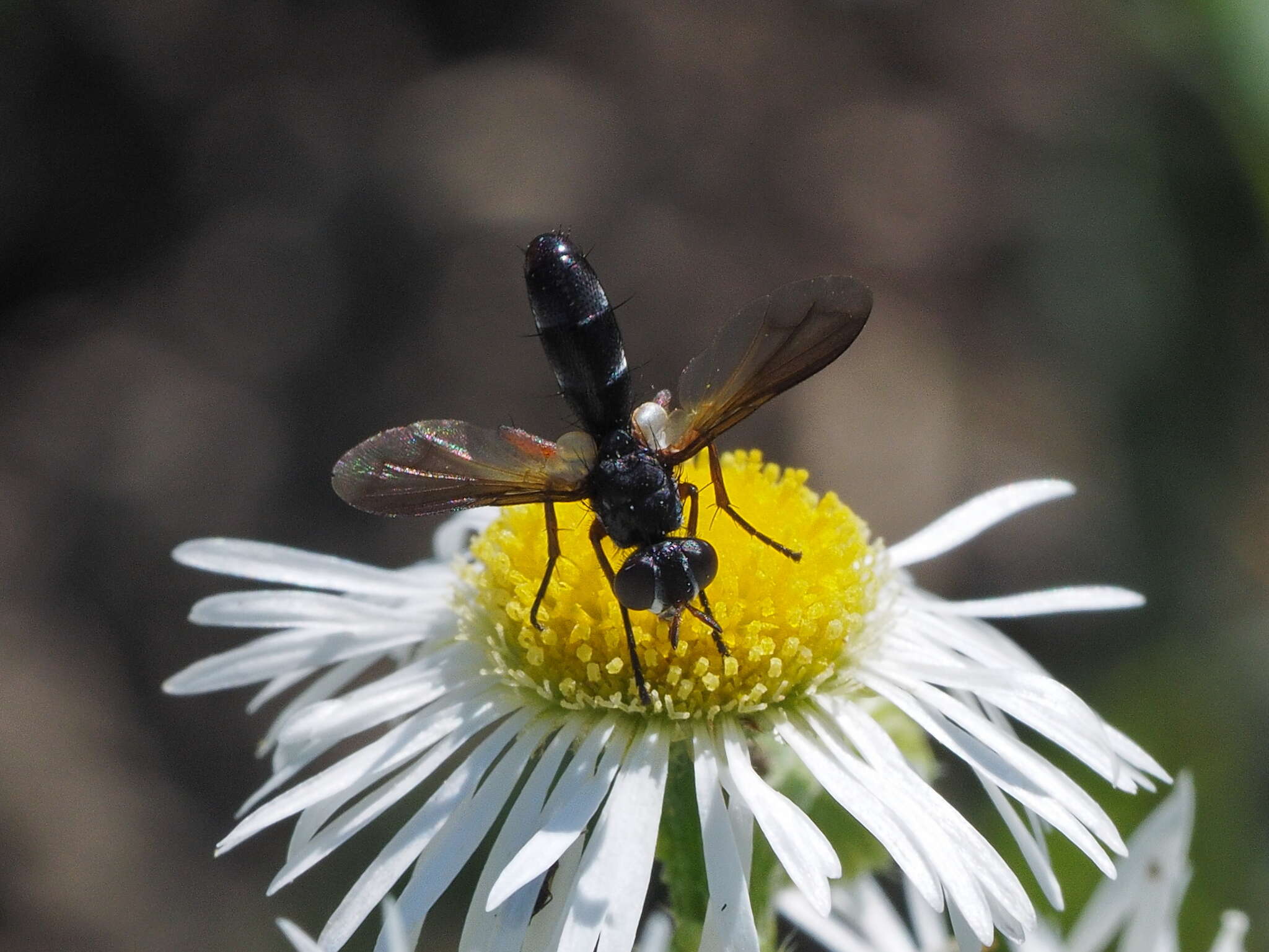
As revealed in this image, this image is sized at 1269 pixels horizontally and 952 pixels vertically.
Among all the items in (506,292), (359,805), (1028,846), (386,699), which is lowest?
(1028,846)

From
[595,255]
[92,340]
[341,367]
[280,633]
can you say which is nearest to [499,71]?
[595,255]

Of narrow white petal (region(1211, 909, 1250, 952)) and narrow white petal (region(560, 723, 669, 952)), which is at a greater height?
narrow white petal (region(560, 723, 669, 952))

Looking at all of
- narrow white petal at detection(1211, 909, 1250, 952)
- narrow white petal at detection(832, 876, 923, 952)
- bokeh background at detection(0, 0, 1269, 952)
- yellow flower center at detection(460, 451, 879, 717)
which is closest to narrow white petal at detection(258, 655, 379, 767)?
yellow flower center at detection(460, 451, 879, 717)

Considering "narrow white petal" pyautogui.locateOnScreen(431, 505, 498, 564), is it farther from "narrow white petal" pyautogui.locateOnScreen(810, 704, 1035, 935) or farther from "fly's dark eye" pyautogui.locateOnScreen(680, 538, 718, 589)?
"narrow white petal" pyautogui.locateOnScreen(810, 704, 1035, 935)

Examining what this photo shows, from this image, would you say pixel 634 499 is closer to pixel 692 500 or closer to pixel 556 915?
pixel 692 500

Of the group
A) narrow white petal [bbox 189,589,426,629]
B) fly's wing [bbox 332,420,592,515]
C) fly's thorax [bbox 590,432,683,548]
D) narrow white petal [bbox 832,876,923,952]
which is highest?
fly's wing [bbox 332,420,592,515]

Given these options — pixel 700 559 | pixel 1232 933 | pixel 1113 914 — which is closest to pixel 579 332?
pixel 700 559
